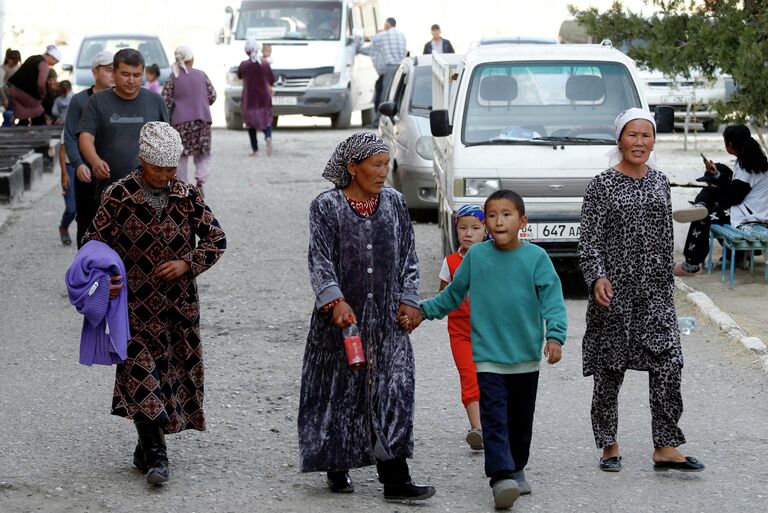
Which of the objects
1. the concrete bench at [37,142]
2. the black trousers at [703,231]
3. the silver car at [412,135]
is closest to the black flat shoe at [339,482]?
the black trousers at [703,231]

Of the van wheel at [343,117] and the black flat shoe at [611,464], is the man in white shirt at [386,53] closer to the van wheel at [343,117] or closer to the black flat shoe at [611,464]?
the van wheel at [343,117]

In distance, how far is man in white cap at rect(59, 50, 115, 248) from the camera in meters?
9.63

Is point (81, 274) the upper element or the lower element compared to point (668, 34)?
lower

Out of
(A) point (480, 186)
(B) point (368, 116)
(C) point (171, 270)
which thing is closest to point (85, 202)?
(A) point (480, 186)

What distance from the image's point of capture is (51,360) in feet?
28.7

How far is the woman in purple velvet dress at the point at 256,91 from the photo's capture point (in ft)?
73.8

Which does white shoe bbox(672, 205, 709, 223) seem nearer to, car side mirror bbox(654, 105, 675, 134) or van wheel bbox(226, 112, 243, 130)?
car side mirror bbox(654, 105, 675, 134)

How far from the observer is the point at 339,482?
5.96 metres

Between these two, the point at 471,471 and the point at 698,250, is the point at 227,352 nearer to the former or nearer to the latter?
the point at 471,471

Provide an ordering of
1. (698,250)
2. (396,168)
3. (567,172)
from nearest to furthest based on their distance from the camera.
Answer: (567,172) < (698,250) < (396,168)

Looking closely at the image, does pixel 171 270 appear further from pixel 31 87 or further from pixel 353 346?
pixel 31 87

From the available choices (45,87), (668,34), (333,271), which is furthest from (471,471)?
(45,87)

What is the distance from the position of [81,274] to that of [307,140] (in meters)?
20.3

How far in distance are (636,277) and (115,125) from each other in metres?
4.18
